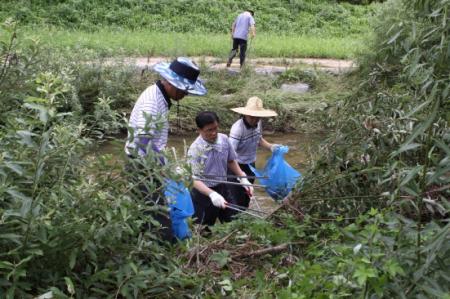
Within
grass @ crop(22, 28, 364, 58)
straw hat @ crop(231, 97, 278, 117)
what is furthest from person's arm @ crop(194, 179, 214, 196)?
grass @ crop(22, 28, 364, 58)

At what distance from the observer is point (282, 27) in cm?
1927

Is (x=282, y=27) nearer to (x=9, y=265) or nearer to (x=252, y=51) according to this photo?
(x=252, y=51)

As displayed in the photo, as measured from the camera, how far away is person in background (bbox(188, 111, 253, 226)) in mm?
4781

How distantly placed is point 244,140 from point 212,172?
2.76 ft

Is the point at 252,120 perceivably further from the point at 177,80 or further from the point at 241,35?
the point at 241,35

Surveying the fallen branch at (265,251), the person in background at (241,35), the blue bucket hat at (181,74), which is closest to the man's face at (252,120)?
the blue bucket hat at (181,74)

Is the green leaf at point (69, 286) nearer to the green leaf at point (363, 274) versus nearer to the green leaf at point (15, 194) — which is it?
the green leaf at point (15, 194)

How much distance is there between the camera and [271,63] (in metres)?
13.6

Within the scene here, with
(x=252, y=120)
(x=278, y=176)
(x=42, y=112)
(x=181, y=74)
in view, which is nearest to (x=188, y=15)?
(x=252, y=120)

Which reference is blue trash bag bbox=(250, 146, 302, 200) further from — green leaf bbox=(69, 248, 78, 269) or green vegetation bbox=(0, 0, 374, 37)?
green vegetation bbox=(0, 0, 374, 37)

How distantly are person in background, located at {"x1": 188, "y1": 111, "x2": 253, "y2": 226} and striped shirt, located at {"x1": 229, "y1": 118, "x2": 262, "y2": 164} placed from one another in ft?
1.70

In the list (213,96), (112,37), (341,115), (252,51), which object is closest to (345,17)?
(252,51)

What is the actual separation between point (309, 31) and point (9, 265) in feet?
58.1

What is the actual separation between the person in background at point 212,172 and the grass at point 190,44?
292 inches
